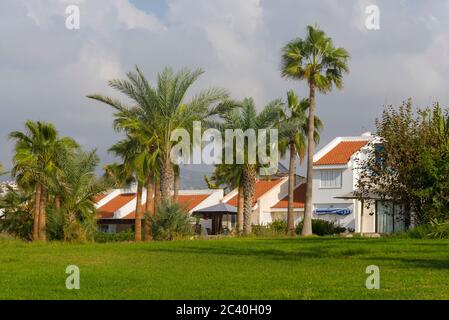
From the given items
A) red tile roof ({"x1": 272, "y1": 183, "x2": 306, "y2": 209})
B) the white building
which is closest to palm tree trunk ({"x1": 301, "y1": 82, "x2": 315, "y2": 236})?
red tile roof ({"x1": 272, "y1": 183, "x2": 306, "y2": 209})

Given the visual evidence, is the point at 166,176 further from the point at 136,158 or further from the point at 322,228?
the point at 322,228

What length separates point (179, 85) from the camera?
3844 centimetres

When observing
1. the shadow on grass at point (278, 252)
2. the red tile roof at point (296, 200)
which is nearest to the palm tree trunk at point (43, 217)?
the shadow on grass at point (278, 252)

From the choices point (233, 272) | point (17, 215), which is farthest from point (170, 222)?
point (17, 215)

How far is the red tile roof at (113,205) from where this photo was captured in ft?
240

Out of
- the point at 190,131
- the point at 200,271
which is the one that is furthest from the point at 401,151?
the point at 200,271

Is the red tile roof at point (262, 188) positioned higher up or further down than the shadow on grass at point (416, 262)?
higher up

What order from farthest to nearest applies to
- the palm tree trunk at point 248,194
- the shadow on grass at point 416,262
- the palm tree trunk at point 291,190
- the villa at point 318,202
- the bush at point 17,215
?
the villa at point 318,202
the palm tree trunk at point 291,190
the bush at point 17,215
the palm tree trunk at point 248,194
the shadow on grass at point 416,262

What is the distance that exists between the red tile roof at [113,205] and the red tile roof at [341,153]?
749 inches

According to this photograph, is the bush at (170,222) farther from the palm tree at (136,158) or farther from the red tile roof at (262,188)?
the red tile roof at (262,188)

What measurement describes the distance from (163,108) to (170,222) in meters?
5.23

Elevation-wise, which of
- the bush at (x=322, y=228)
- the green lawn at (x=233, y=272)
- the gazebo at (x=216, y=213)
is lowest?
the green lawn at (x=233, y=272)
